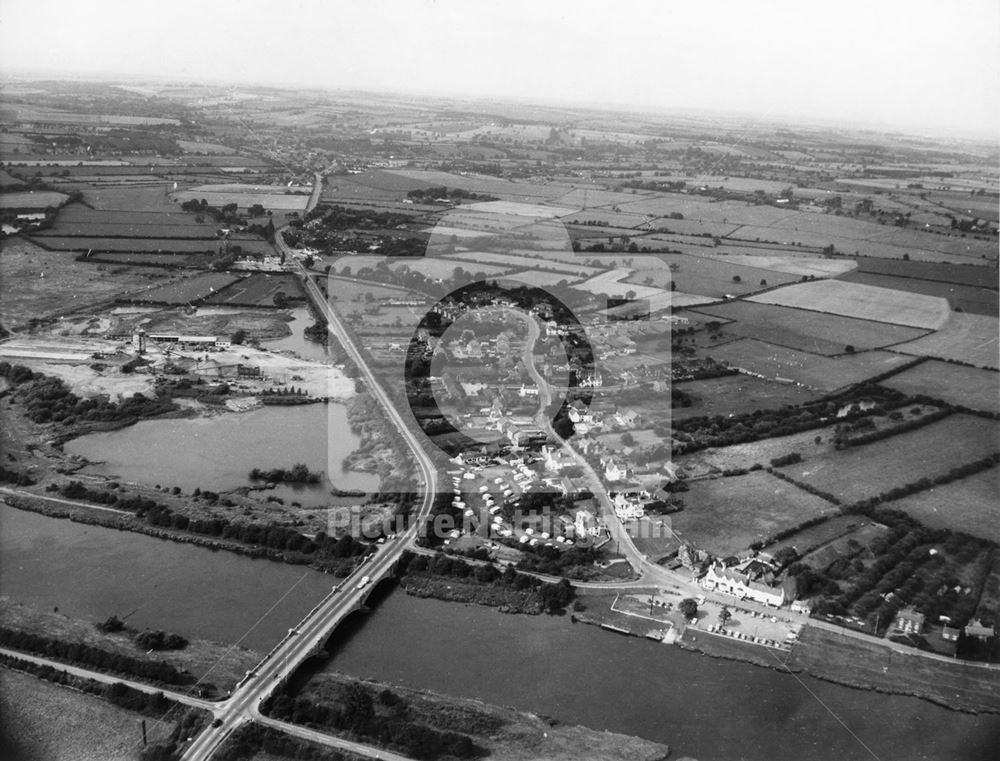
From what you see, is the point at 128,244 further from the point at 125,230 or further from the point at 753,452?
the point at 753,452

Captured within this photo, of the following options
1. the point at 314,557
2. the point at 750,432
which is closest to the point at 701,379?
the point at 750,432

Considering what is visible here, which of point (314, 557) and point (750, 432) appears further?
point (750, 432)

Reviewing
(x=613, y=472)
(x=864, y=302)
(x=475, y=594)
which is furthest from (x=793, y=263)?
(x=475, y=594)

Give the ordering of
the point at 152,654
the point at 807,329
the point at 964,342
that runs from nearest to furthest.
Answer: the point at 152,654, the point at 964,342, the point at 807,329

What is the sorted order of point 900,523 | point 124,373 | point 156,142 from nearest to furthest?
point 900,523 → point 124,373 → point 156,142

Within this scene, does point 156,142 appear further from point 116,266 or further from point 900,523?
point 900,523

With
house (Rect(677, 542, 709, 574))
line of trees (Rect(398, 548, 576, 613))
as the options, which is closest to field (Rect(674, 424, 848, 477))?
house (Rect(677, 542, 709, 574))

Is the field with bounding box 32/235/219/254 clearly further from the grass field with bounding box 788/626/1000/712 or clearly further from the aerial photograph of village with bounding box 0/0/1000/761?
the grass field with bounding box 788/626/1000/712
